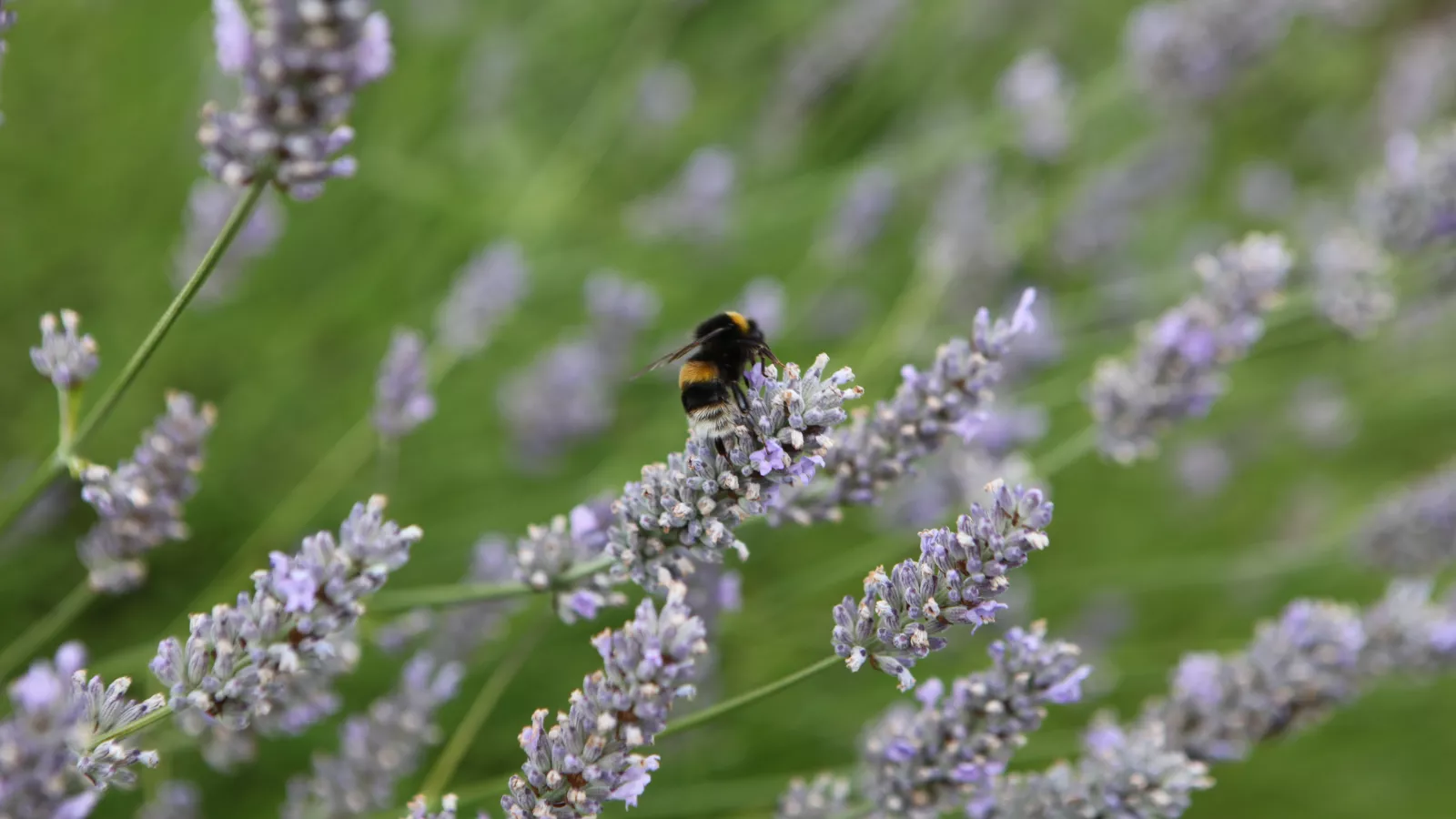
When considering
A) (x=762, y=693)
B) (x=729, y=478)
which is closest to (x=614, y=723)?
(x=762, y=693)

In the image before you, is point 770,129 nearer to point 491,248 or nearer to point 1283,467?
point 491,248

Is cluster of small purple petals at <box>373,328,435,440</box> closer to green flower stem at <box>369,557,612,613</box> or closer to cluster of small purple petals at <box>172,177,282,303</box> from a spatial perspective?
green flower stem at <box>369,557,612,613</box>

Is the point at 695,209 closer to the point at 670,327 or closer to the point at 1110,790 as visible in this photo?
the point at 670,327

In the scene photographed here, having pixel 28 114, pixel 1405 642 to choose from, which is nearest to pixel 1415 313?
pixel 1405 642

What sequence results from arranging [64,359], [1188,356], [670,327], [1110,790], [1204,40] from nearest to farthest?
[64,359] → [1110,790] → [1188,356] → [1204,40] → [670,327]

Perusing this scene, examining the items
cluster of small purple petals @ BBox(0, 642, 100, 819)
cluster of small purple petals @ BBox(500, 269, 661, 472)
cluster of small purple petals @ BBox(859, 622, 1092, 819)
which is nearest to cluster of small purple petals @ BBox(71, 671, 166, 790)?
cluster of small purple petals @ BBox(0, 642, 100, 819)

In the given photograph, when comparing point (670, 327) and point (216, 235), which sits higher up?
point (670, 327)

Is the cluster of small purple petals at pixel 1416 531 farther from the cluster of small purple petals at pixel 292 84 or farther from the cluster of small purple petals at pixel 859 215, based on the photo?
the cluster of small purple petals at pixel 292 84

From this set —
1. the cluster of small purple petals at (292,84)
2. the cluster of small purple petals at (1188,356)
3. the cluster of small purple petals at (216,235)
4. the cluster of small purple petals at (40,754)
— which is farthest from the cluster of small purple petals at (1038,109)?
the cluster of small purple petals at (40,754)
